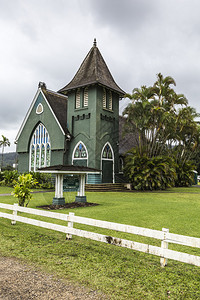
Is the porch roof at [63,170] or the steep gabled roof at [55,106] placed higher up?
the steep gabled roof at [55,106]

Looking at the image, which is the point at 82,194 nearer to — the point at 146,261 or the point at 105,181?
the point at 146,261

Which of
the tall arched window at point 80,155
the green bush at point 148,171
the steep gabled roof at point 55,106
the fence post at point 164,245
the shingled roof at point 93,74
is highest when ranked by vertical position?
the shingled roof at point 93,74

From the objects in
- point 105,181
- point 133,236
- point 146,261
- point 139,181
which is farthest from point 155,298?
point 105,181

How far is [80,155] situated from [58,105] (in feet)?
24.5

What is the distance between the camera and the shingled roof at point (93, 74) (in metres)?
25.5

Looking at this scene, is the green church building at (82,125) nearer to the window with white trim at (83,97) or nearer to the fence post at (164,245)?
the window with white trim at (83,97)

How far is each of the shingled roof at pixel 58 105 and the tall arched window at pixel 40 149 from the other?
2312 mm

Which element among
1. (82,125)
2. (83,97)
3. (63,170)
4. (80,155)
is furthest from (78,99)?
(63,170)

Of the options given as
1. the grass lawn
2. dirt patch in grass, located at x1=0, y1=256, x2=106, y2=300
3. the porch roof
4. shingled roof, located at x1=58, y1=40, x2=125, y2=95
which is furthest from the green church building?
dirt patch in grass, located at x1=0, y1=256, x2=106, y2=300

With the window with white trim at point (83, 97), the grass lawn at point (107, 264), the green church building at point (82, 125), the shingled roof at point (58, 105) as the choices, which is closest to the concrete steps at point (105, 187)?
the green church building at point (82, 125)

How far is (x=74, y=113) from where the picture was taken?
87.7ft

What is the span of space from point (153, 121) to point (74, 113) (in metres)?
8.22

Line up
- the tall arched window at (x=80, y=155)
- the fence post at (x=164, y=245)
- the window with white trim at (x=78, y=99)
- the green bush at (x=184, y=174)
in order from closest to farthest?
the fence post at (x=164, y=245), the tall arched window at (x=80, y=155), the window with white trim at (x=78, y=99), the green bush at (x=184, y=174)

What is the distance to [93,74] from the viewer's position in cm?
2589
